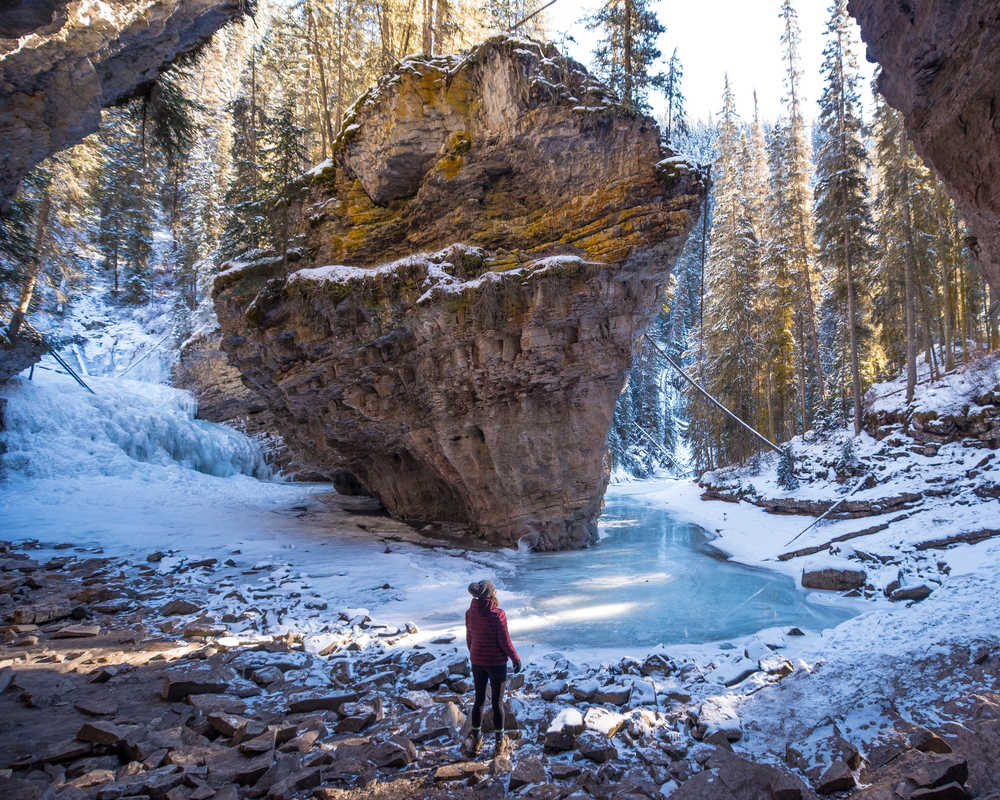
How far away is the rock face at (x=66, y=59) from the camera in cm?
382

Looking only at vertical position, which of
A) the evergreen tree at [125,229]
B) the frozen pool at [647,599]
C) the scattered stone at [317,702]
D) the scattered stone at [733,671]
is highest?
the evergreen tree at [125,229]

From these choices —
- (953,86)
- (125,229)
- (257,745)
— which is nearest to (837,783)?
(257,745)

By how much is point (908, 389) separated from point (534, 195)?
15811mm

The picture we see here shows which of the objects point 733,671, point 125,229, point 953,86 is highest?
point 125,229

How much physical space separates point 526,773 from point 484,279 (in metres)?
11.4

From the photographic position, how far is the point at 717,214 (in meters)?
30.4

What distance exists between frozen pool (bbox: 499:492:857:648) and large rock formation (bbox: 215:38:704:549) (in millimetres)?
2475

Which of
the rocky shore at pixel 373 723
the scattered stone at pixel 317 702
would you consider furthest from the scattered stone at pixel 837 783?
the scattered stone at pixel 317 702

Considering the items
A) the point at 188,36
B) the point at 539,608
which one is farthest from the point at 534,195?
the point at 539,608

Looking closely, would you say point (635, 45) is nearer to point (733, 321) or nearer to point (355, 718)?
point (733, 321)

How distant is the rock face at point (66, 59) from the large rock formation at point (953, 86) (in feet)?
21.0

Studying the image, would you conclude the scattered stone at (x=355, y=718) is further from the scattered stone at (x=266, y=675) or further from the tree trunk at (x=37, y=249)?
the tree trunk at (x=37, y=249)

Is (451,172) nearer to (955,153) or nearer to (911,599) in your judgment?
(955,153)

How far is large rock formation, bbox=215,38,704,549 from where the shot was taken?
13.4 meters
